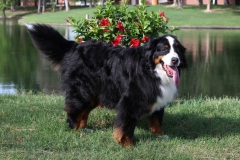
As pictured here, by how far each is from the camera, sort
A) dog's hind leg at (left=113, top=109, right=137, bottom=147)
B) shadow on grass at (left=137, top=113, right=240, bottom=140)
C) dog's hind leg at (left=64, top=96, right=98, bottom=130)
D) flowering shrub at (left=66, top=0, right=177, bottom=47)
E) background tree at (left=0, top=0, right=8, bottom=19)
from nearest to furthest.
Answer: dog's hind leg at (left=113, top=109, right=137, bottom=147) → dog's hind leg at (left=64, top=96, right=98, bottom=130) → shadow on grass at (left=137, top=113, right=240, bottom=140) → flowering shrub at (left=66, top=0, right=177, bottom=47) → background tree at (left=0, top=0, right=8, bottom=19)

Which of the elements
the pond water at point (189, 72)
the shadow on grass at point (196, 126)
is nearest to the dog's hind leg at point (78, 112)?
the shadow on grass at point (196, 126)

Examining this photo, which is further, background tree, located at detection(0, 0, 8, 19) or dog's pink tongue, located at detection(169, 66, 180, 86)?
background tree, located at detection(0, 0, 8, 19)

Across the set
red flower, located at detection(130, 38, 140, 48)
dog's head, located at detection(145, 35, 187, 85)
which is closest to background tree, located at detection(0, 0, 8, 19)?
red flower, located at detection(130, 38, 140, 48)

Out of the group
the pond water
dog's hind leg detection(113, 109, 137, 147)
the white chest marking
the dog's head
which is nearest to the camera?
the dog's head

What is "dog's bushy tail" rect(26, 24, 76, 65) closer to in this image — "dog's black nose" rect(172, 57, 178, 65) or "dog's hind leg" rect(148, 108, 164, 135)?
"dog's hind leg" rect(148, 108, 164, 135)

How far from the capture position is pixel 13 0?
6044 centimetres

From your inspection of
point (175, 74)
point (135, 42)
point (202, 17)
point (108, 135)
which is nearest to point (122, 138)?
point (108, 135)

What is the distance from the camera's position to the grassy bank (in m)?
5.07

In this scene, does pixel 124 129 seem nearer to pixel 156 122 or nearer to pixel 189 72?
pixel 156 122

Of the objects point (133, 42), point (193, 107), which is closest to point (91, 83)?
point (133, 42)

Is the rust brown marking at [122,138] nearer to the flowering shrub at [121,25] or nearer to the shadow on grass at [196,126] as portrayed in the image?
the shadow on grass at [196,126]

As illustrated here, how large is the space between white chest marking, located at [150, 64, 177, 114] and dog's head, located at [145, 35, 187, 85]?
0.07 metres

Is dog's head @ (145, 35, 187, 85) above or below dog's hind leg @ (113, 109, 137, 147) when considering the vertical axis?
above

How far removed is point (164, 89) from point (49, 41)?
196 centimetres
